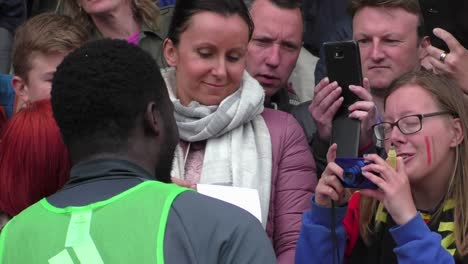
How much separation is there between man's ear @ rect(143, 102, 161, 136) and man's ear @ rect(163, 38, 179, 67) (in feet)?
5.61

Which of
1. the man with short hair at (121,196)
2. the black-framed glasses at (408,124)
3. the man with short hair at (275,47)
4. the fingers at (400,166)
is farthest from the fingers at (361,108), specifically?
the man with short hair at (121,196)

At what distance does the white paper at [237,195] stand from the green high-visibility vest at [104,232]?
101 cm

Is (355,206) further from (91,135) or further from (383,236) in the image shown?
(91,135)

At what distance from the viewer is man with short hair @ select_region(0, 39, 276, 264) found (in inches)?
91.5

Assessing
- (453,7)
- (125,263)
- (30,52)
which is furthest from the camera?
(30,52)

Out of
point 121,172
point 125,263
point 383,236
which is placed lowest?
point 383,236

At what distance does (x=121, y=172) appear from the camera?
2.42m

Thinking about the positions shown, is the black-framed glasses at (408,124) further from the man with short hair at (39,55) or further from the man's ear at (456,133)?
the man with short hair at (39,55)

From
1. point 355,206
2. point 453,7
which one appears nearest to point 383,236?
point 355,206

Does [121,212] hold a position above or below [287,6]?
below

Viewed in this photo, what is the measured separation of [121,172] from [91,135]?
127mm

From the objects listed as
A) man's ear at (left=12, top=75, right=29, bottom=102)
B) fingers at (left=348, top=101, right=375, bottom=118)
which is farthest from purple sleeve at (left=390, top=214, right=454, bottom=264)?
man's ear at (left=12, top=75, right=29, bottom=102)

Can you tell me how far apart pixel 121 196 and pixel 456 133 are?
5.38 ft

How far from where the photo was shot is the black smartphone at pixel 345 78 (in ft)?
12.3
